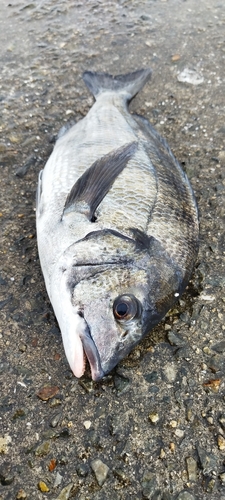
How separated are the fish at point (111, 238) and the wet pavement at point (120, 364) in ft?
1.05

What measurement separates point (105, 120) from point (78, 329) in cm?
214

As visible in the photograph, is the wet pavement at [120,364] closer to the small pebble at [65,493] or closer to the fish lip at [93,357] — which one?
the small pebble at [65,493]

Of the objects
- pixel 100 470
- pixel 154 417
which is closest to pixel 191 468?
pixel 154 417

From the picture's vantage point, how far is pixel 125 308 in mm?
2533

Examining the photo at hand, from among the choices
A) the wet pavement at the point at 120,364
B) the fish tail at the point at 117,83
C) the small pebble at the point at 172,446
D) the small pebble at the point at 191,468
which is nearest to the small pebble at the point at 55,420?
the wet pavement at the point at 120,364

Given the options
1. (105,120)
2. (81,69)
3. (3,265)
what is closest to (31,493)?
(3,265)

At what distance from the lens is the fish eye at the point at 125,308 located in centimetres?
252

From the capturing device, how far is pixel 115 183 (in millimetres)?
3195

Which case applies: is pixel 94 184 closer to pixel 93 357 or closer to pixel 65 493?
pixel 93 357

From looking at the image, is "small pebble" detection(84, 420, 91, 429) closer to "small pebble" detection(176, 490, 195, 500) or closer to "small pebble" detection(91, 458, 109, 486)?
"small pebble" detection(91, 458, 109, 486)

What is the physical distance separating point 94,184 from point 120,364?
1205mm

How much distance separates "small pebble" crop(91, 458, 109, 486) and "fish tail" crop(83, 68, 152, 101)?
330 cm

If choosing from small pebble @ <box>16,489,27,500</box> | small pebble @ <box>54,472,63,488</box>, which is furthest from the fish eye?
small pebble @ <box>16,489,27,500</box>

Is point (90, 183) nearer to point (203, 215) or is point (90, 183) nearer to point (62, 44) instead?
point (203, 215)
